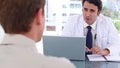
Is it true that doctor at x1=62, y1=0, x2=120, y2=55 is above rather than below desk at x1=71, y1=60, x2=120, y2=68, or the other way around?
above

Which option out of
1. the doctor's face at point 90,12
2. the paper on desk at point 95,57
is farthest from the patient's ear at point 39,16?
the doctor's face at point 90,12

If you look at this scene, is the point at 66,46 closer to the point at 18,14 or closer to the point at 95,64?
the point at 95,64

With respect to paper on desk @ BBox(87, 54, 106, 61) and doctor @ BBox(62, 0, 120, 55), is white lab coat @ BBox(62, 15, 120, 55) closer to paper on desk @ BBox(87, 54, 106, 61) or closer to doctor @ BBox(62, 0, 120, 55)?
doctor @ BBox(62, 0, 120, 55)

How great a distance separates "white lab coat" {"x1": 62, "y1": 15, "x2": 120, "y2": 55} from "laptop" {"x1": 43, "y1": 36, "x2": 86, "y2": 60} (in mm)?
639

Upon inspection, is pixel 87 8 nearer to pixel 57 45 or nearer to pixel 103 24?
pixel 103 24

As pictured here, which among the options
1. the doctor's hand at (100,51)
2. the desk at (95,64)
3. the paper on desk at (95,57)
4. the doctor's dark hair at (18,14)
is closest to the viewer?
the doctor's dark hair at (18,14)

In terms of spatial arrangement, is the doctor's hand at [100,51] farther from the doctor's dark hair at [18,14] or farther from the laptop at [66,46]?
the doctor's dark hair at [18,14]

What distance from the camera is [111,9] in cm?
377

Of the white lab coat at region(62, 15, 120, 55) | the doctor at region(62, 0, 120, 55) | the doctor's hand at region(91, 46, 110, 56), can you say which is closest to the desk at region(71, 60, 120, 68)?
the doctor's hand at region(91, 46, 110, 56)

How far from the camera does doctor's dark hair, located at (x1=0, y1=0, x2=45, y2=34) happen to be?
715 mm

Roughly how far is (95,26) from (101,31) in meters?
0.10

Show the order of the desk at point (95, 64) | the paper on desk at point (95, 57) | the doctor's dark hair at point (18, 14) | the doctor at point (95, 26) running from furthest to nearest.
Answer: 1. the doctor at point (95, 26)
2. the paper on desk at point (95, 57)
3. the desk at point (95, 64)
4. the doctor's dark hair at point (18, 14)

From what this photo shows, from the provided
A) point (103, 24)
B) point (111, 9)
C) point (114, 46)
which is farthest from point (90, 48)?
point (111, 9)

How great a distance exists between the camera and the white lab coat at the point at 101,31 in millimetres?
2583
